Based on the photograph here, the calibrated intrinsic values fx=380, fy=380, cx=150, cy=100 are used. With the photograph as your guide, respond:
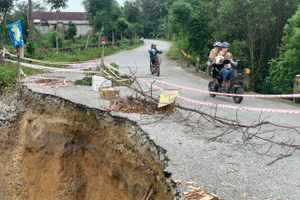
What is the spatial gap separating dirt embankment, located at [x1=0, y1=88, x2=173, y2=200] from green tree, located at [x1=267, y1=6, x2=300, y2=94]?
5918 mm

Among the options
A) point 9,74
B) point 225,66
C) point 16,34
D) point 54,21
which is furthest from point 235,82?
point 54,21

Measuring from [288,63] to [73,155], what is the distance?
6769 mm

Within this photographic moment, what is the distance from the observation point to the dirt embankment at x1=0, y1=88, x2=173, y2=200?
5.99 m

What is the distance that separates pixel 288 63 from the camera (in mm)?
11086

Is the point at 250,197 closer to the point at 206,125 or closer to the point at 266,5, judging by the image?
the point at 206,125

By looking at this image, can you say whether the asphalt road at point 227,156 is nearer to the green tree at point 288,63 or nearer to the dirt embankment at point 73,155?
the dirt embankment at point 73,155

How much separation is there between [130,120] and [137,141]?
76 cm

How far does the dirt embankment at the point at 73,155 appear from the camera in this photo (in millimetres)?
5988

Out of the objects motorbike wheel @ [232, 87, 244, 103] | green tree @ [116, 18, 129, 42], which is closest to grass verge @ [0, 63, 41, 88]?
motorbike wheel @ [232, 87, 244, 103]

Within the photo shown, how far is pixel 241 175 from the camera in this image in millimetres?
4730

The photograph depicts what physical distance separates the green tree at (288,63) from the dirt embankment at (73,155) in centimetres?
592

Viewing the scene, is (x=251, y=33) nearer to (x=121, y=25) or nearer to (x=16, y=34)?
(x=16, y=34)

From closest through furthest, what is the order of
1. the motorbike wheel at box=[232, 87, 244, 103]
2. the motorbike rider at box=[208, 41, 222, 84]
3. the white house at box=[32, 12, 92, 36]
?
the motorbike wheel at box=[232, 87, 244, 103]
the motorbike rider at box=[208, 41, 222, 84]
the white house at box=[32, 12, 92, 36]

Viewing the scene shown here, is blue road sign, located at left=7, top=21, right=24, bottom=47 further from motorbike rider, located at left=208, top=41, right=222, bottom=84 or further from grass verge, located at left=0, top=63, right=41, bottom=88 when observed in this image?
motorbike rider, located at left=208, top=41, right=222, bottom=84
